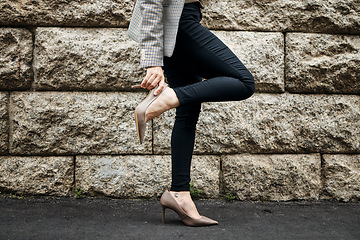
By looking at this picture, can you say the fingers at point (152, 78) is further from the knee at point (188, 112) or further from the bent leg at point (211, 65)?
the knee at point (188, 112)

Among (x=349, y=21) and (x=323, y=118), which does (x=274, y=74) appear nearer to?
(x=323, y=118)

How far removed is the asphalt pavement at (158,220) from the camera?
6.23ft

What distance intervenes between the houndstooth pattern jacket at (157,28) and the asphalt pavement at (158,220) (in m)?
0.97

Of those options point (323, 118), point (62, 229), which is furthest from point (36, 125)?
point (323, 118)

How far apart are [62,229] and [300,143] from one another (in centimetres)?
200

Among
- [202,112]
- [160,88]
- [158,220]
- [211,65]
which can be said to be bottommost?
[158,220]

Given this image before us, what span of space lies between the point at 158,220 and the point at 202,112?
3.34 feet

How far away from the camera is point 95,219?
223 cm

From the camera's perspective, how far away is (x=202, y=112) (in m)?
2.87

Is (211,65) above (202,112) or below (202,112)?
above

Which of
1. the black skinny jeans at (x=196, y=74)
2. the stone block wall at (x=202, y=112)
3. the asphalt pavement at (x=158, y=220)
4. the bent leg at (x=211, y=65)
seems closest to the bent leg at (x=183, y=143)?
the black skinny jeans at (x=196, y=74)

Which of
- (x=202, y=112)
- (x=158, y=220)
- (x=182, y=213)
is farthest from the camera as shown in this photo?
(x=202, y=112)

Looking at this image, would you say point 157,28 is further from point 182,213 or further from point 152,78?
point 182,213

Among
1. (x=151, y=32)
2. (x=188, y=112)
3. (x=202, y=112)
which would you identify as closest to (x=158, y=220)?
(x=188, y=112)
